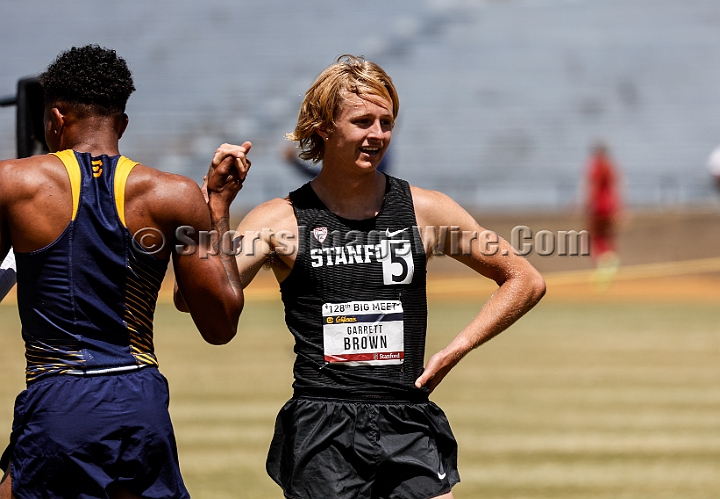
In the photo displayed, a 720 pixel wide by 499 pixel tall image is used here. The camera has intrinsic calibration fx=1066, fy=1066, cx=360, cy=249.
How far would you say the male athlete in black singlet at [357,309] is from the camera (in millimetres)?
3631

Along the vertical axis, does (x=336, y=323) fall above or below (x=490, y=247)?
below

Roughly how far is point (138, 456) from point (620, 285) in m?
18.9

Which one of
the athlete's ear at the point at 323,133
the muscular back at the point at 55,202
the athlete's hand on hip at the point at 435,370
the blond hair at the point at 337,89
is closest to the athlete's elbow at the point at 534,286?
the athlete's hand on hip at the point at 435,370

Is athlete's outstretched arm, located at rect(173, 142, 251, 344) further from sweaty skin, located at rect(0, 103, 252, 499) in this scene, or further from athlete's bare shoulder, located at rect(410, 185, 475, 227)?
athlete's bare shoulder, located at rect(410, 185, 475, 227)

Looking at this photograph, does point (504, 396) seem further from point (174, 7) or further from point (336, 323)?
point (174, 7)

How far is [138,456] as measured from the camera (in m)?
2.98

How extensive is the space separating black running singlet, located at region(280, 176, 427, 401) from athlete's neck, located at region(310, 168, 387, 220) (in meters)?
0.05

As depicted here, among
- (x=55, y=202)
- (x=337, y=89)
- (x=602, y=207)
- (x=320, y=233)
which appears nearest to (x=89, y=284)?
(x=55, y=202)

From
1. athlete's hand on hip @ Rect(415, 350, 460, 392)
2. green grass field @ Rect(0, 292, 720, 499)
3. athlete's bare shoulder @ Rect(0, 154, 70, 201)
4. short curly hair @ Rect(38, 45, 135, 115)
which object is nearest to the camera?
athlete's bare shoulder @ Rect(0, 154, 70, 201)

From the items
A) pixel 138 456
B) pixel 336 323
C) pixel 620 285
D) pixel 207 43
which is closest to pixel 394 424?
pixel 336 323

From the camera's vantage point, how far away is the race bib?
3.70 metres

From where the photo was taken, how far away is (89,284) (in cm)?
294

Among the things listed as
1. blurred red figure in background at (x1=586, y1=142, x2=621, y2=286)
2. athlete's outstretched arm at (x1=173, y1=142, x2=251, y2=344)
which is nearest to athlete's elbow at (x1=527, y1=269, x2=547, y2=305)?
athlete's outstretched arm at (x1=173, y1=142, x2=251, y2=344)

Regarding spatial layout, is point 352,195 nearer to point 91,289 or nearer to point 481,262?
point 481,262
